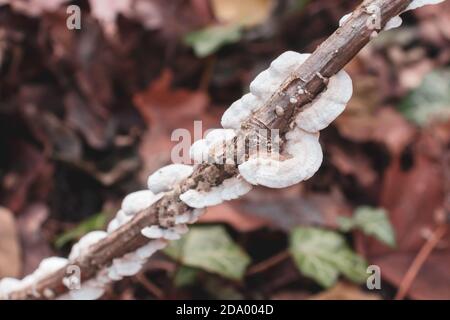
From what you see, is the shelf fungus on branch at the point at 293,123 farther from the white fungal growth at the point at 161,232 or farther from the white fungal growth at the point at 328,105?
the white fungal growth at the point at 161,232

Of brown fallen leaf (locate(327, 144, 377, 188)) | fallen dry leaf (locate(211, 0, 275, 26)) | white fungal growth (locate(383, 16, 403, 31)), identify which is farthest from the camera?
fallen dry leaf (locate(211, 0, 275, 26))

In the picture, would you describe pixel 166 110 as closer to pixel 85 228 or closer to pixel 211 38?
pixel 211 38

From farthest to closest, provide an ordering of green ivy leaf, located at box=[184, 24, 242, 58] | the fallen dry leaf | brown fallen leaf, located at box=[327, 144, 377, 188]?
the fallen dry leaf, green ivy leaf, located at box=[184, 24, 242, 58], brown fallen leaf, located at box=[327, 144, 377, 188]

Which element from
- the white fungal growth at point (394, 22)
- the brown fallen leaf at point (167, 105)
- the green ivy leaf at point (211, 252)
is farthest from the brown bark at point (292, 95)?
the brown fallen leaf at point (167, 105)

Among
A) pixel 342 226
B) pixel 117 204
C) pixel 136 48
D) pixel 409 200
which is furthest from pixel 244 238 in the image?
pixel 136 48

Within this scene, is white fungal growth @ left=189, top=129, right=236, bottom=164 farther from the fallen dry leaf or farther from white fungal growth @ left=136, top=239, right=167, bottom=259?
the fallen dry leaf

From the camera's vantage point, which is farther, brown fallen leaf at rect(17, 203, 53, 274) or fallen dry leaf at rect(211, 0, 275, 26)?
fallen dry leaf at rect(211, 0, 275, 26)

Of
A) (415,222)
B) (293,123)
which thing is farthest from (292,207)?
(293,123)

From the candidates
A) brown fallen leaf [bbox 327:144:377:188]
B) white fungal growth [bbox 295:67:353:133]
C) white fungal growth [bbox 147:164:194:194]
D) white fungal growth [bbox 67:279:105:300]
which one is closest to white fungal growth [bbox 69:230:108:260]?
white fungal growth [bbox 67:279:105:300]
